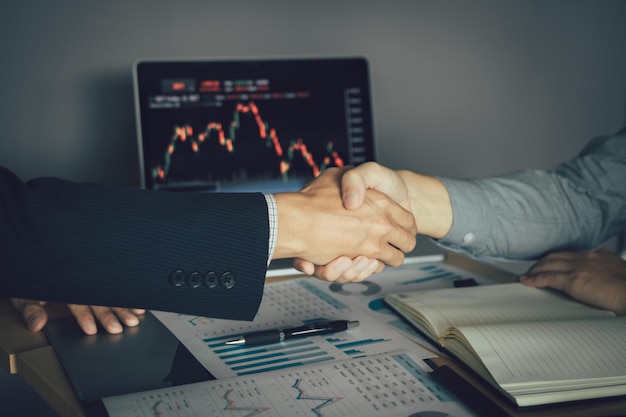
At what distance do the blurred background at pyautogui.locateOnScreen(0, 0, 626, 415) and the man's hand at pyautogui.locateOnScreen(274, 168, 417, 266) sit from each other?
78 cm

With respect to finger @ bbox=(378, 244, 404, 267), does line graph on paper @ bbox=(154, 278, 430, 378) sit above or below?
below

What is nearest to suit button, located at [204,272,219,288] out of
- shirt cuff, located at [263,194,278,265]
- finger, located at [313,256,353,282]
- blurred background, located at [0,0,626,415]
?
shirt cuff, located at [263,194,278,265]

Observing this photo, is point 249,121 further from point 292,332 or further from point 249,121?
point 292,332

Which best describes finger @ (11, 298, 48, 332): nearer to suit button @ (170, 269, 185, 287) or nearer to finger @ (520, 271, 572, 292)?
suit button @ (170, 269, 185, 287)

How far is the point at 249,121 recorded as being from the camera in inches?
56.4

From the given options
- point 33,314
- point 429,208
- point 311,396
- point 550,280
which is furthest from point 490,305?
point 33,314

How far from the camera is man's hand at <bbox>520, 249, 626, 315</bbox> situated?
2.97ft

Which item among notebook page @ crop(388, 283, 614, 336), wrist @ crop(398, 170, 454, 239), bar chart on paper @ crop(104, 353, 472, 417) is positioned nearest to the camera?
bar chart on paper @ crop(104, 353, 472, 417)

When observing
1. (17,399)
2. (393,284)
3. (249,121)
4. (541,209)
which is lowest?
(17,399)

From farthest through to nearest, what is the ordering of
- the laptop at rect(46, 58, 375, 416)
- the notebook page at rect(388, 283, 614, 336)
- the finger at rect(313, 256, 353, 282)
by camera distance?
the laptop at rect(46, 58, 375, 416) → the finger at rect(313, 256, 353, 282) → the notebook page at rect(388, 283, 614, 336)

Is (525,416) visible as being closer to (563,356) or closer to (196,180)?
(563,356)

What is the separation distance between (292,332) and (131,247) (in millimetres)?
238

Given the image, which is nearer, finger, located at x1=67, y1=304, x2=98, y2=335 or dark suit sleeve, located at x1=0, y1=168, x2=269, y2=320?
dark suit sleeve, located at x1=0, y1=168, x2=269, y2=320

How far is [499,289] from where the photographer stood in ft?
3.29
